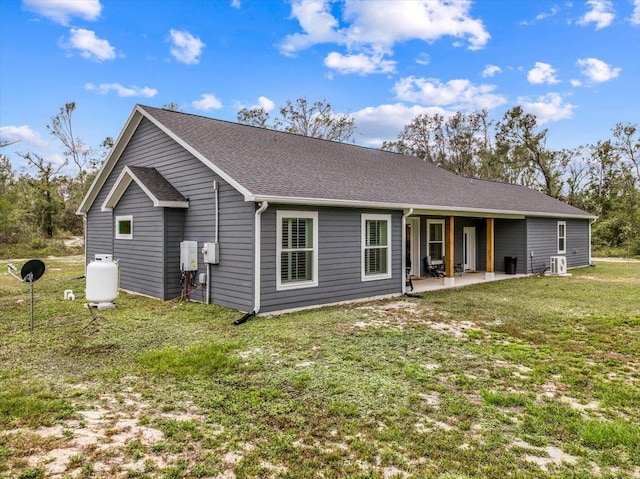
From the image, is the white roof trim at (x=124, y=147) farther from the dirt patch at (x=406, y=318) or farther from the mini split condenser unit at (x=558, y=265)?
the mini split condenser unit at (x=558, y=265)

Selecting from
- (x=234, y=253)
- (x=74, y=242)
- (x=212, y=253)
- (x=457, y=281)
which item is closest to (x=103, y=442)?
(x=234, y=253)

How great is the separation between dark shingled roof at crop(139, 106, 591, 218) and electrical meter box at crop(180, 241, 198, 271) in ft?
5.96

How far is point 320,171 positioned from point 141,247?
461 centimetres

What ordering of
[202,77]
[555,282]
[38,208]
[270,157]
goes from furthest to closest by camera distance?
[38,208] → [202,77] → [555,282] → [270,157]

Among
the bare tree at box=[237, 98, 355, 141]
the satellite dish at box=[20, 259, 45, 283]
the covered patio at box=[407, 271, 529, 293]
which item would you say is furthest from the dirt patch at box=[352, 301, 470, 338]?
the bare tree at box=[237, 98, 355, 141]

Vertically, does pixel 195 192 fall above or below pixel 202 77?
below

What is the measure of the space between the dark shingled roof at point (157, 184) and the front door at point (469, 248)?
1048 centimetres

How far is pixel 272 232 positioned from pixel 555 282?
956 cm

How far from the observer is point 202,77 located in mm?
19500

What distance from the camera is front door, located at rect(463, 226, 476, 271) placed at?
1512 cm

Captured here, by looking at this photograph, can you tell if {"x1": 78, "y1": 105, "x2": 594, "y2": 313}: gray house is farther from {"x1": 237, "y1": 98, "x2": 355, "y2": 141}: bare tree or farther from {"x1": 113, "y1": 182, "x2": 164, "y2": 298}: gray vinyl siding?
{"x1": 237, "y1": 98, "x2": 355, "y2": 141}: bare tree

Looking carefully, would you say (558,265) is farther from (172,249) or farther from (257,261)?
(172,249)

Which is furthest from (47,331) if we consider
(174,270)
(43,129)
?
(43,129)

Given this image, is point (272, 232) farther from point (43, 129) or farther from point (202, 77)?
point (43, 129)
